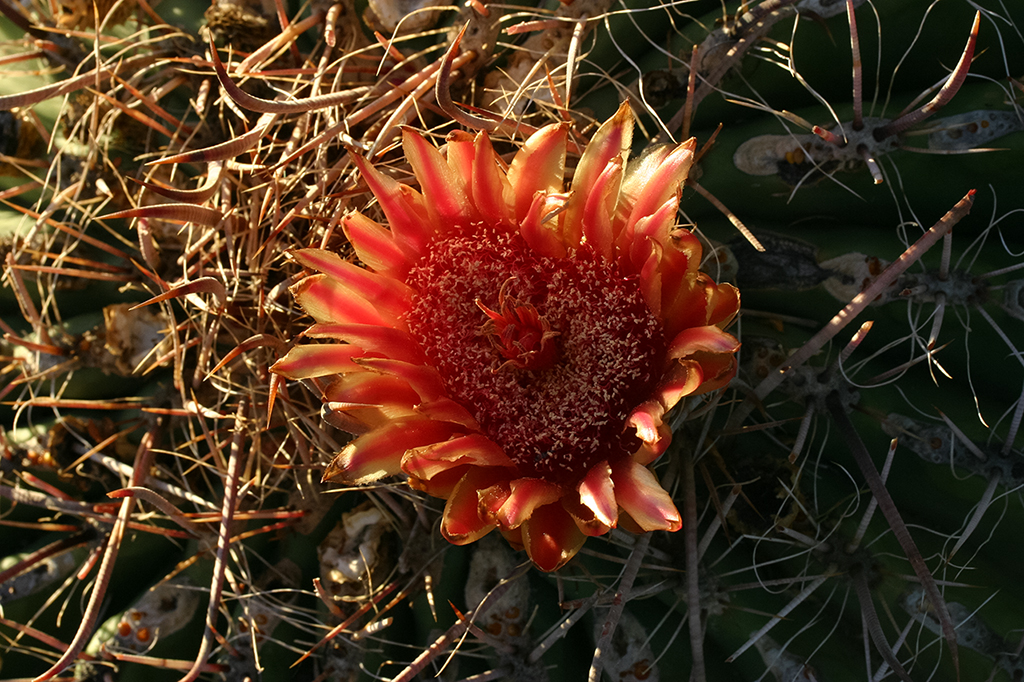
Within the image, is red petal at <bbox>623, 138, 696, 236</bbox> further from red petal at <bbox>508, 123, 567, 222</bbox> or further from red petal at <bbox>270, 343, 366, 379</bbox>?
red petal at <bbox>270, 343, 366, 379</bbox>

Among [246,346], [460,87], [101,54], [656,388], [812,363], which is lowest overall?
[812,363]

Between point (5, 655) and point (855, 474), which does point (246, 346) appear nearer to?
point (5, 655)

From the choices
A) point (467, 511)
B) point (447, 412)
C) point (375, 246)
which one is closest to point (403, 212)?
point (375, 246)

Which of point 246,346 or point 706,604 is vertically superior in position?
point 246,346

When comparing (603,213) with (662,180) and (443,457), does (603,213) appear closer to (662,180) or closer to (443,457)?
(662,180)

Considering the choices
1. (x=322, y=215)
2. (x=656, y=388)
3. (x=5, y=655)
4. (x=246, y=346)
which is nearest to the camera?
(x=656, y=388)

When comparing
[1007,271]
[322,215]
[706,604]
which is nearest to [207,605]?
[322,215]

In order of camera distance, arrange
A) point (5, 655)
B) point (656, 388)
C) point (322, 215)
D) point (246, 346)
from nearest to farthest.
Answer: point (656, 388), point (246, 346), point (322, 215), point (5, 655)
